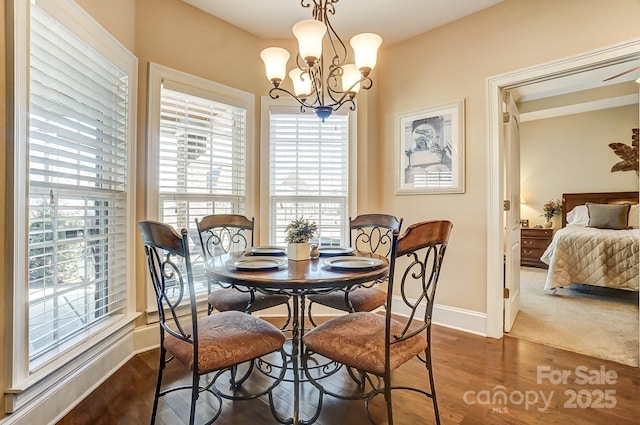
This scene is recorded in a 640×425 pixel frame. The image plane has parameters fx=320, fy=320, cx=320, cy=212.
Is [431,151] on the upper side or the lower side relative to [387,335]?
upper

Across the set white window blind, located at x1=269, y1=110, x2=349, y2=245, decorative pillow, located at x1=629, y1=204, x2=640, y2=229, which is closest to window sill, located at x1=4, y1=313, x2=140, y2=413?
white window blind, located at x1=269, y1=110, x2=349, y2=245

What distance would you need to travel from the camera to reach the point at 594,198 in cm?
545

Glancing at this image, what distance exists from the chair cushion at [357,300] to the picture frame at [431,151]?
132 centimetres

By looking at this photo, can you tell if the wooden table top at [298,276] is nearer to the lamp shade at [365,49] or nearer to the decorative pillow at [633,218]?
the lamp shade at [365,49]

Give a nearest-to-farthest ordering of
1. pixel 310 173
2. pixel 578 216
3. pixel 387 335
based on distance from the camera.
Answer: pixel 387 335 → pixel 310 173 → pixel 578 216

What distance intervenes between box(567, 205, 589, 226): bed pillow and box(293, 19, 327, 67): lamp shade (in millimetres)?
5665

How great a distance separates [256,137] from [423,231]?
7.22 feet

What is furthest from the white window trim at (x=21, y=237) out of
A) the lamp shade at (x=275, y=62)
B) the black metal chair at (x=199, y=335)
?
the lamp shade at (x=275, y=62)

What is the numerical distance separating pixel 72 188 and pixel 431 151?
2771 mm

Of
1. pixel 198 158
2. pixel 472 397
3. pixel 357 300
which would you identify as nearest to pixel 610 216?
pixel 472 397

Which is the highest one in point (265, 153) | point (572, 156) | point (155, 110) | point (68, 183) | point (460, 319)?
point (572, 156)

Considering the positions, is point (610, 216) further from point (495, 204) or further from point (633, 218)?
point (495, 204)

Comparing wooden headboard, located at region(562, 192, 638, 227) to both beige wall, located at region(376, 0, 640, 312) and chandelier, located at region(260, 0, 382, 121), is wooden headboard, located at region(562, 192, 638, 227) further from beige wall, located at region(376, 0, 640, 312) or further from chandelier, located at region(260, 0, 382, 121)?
chandelier, located at region(260, 0, 382, 121)

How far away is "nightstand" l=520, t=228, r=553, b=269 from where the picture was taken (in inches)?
223
